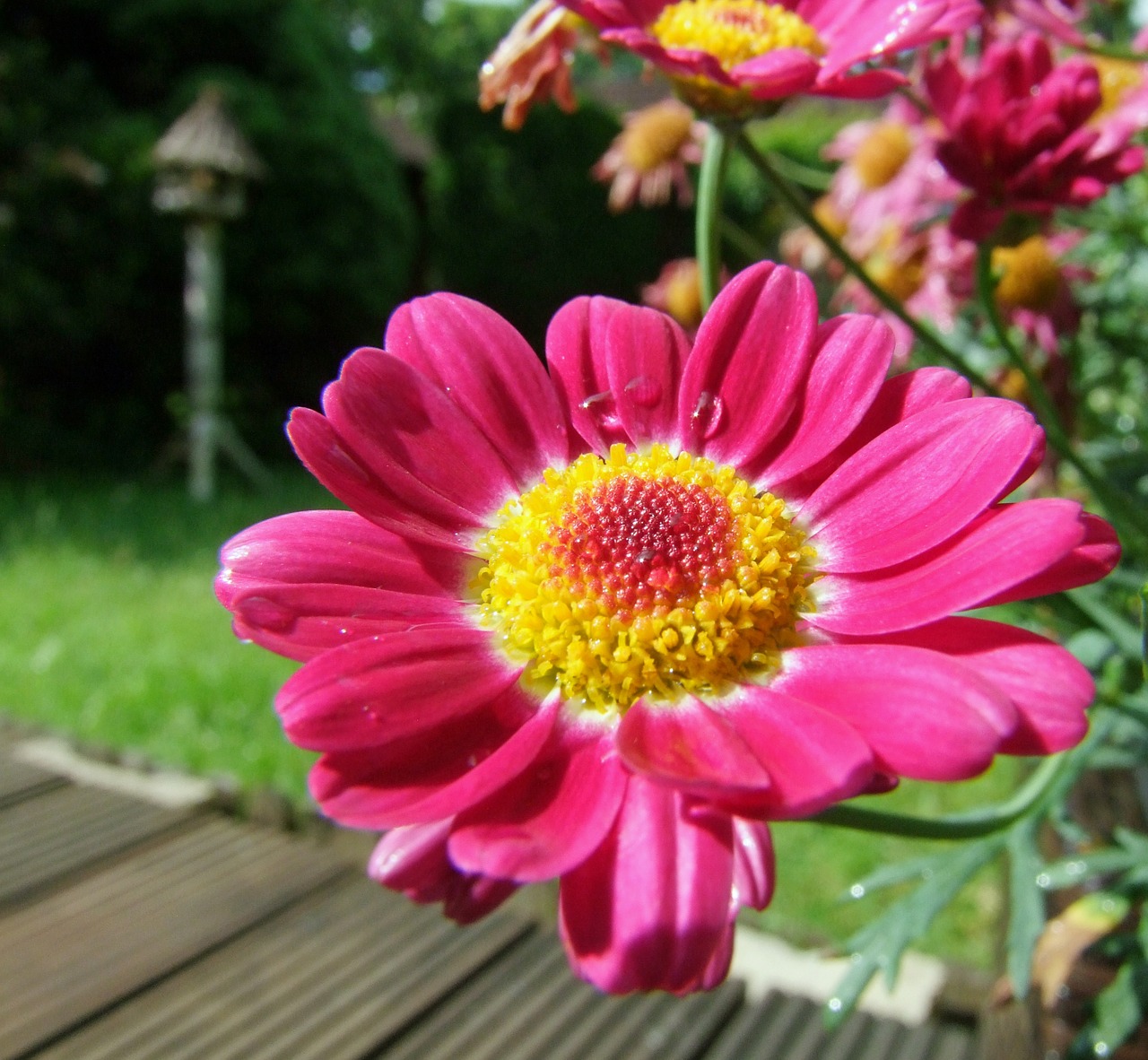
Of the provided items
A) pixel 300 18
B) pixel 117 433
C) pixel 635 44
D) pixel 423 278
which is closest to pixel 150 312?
pixel 117 433

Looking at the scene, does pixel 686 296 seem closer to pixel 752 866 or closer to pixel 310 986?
pixel 310 986

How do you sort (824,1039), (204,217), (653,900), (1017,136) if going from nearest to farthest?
1. (653,900)
2. (1017,136)
3. (824,1039)
4. (204,217)

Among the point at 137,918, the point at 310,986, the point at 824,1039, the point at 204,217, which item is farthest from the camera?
the point at 204,217

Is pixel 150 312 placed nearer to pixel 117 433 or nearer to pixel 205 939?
pixel 117 433

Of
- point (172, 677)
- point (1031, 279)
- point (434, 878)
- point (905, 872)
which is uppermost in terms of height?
point (1031, 279)

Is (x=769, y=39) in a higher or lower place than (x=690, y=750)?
higher

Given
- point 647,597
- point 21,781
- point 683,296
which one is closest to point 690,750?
point 647,597

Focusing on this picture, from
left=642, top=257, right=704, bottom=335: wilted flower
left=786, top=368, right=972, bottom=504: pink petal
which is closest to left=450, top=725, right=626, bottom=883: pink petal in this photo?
left=786, top=368, right=972, bottom=504: pink petal

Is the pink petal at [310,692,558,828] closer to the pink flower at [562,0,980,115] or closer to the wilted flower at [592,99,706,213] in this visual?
the pink flower at [562,0,980,115]
